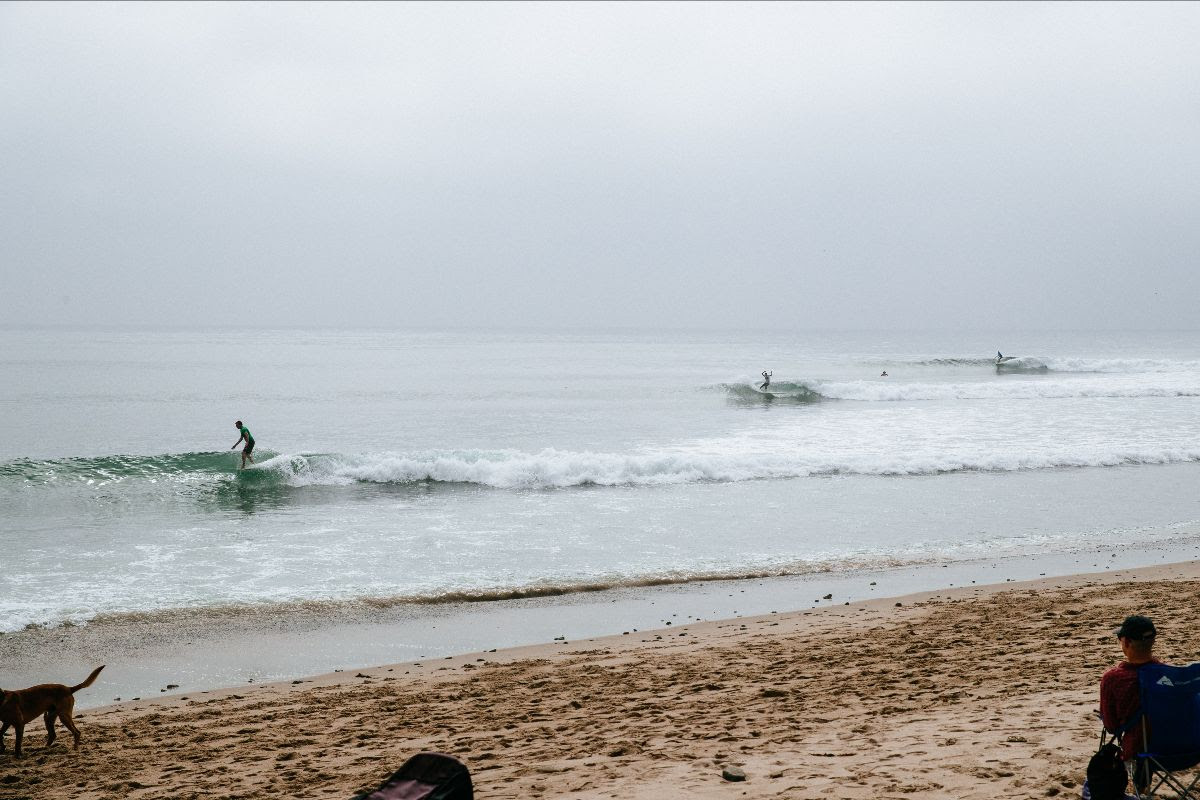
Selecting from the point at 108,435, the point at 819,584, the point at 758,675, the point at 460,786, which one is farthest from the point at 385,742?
the point at 108,435

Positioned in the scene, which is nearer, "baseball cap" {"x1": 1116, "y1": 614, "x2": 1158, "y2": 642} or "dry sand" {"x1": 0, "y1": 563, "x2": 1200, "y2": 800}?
"baseball cap" {"x1": 1116, "y1": 614, "x2": 1158, "y2": 642}

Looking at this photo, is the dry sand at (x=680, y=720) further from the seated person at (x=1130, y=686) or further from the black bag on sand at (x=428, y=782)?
the black bag on sand at (x=428, y=782)

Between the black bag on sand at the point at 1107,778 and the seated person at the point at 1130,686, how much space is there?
143 mm

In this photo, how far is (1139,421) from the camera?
3222 centimetres

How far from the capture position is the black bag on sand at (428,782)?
4.14 metres

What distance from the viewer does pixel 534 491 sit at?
20312 millimetres

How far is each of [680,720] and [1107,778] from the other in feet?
9.73

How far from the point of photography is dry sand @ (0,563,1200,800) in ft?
17.2

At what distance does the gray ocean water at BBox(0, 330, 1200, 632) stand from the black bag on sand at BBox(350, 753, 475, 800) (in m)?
6.87

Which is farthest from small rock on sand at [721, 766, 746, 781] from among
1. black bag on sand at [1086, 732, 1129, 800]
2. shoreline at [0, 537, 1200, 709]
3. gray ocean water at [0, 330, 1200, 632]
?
gray ocean water at [0, 330, 1200, 632]

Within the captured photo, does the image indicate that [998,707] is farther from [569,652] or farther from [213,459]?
[213,459]

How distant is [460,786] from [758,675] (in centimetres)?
391

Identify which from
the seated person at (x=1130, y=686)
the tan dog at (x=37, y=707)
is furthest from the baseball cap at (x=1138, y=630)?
the tan dog at (x=37, y=707)

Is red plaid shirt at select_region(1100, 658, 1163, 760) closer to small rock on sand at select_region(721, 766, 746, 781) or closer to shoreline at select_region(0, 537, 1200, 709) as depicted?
small rock on sand at select_region(721, 766, 746, 781)
